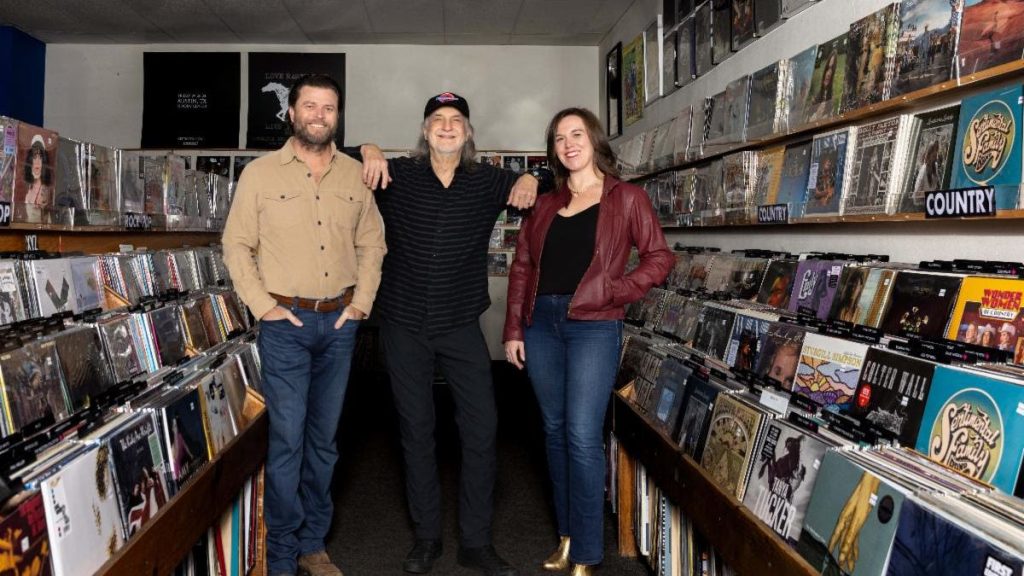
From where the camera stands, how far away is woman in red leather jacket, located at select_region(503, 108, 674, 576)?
2.23 metres

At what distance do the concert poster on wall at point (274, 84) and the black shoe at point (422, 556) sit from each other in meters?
4.33

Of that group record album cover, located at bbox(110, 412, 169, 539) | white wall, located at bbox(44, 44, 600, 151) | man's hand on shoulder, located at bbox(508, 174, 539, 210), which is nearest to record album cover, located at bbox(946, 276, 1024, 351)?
man's hand on shoulder, located at bbox(508, 174, 539, 210)

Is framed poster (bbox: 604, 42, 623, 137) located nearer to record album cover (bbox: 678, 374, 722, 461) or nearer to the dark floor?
the dark floor

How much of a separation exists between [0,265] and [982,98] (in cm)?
228

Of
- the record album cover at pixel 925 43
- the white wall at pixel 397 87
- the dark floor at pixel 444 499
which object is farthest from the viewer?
the white wall at pixel 397 87

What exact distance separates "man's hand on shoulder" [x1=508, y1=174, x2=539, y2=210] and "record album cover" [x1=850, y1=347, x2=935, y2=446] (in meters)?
1.22

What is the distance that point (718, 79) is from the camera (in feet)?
10.7

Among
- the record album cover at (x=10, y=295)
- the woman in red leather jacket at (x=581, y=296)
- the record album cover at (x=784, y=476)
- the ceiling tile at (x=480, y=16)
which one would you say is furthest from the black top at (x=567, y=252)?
the ceiling tile at (x=480, y=16)

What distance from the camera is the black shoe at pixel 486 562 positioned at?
2.51 m

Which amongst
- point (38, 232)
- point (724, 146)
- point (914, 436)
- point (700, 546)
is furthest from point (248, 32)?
point (914, 436)

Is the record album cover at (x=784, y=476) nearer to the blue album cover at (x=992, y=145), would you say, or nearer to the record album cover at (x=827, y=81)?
the blue album cover at (x=992, y=145)

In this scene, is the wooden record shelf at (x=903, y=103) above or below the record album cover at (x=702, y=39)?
below

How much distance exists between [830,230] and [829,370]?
0.80m

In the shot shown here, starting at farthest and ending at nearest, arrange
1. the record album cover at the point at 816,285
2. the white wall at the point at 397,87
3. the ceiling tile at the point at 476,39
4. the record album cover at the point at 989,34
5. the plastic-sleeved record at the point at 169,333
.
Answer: the white wall at the point at 397,87
the ceiling tile at the point at 476,39
the plastic-sleeved record at the point at 169,333
the record album cover at the point at 816,285
the record album cover at the point at 989,34
